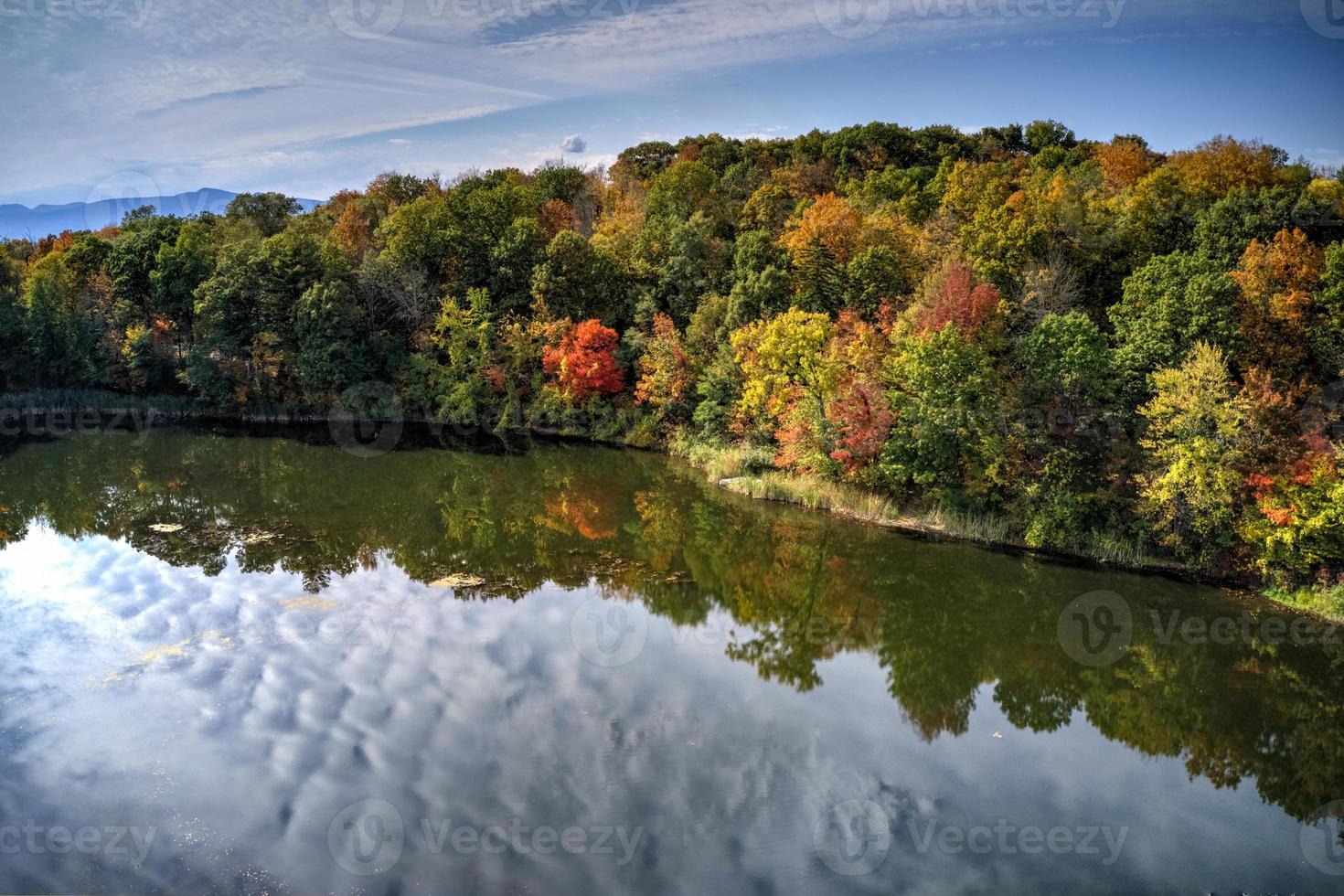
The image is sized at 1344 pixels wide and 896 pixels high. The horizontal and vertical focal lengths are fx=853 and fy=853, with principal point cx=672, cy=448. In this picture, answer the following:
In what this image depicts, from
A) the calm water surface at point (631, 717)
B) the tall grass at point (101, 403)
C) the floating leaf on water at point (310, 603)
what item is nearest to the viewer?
the calm water surface at point (631, 717)

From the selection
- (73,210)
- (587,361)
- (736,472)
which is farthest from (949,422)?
(73,210)

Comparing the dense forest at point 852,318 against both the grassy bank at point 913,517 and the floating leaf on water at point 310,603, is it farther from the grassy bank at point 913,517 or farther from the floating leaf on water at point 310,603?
the floating leaf on water at point 310,603

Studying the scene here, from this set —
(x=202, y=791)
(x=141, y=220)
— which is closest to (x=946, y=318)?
(x=202, y=791)

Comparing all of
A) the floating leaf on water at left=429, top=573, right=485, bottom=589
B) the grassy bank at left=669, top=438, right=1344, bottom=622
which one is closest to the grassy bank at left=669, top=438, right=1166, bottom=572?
the grassy bank at left=669, top=438, right=1344, bottom=622

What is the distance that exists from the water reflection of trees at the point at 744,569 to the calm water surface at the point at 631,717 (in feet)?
0.34

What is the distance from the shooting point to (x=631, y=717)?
14.9 meters

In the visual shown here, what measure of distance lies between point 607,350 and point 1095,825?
28646mm

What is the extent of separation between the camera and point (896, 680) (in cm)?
1694

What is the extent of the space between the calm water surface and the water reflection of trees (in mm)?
104

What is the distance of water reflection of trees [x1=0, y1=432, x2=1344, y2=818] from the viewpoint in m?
15.8

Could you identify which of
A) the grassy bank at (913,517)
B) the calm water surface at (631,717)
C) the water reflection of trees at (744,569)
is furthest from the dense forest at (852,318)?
the calm water surface at (631,717)

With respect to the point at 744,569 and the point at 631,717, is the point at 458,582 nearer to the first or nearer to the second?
the point at 744,569

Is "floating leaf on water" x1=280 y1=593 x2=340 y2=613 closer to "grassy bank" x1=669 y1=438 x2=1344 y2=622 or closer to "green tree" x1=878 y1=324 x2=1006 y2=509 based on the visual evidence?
"grassy bank" x1=669 y1=438 x2=1344 y2=622

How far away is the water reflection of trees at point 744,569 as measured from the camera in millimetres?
15805
